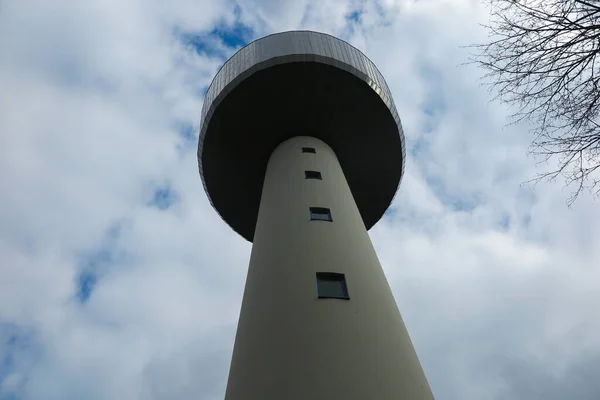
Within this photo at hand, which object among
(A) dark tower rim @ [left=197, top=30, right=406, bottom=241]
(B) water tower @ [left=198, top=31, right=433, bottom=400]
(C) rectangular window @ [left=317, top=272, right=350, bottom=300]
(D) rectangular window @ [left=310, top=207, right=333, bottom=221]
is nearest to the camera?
(B) water tower @ [left=198, top=31, right=433, bottom=400]

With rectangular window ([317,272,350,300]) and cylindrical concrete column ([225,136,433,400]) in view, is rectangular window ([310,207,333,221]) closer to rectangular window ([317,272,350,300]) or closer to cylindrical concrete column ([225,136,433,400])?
cylindrical concrete column ([225,136,433,400])

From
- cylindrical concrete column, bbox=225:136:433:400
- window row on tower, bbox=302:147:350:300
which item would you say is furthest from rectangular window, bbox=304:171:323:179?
window row on tower, bbox=302:147:350:300

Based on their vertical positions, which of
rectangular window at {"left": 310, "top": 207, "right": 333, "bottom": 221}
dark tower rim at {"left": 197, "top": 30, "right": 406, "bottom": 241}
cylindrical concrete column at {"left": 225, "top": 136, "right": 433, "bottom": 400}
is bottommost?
cylindrical concrete column at {"left": 225, "top": 136, "right": 433, "bottom": 400}

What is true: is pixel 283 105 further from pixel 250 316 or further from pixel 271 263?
pixel 250 316

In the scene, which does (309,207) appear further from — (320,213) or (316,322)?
(316,322)

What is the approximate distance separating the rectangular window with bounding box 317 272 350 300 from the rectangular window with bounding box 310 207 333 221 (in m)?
2.04

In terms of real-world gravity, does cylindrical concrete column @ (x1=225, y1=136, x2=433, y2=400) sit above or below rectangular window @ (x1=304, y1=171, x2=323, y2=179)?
below

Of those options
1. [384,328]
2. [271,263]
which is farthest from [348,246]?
[384,328]

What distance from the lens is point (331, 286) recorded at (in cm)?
862

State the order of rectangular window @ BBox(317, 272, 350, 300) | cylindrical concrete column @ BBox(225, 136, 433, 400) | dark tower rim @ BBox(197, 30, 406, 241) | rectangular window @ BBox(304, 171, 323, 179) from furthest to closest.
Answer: dark tower rim @ BBox(197, 30, 406, 241) < rectangular window @ BBox(304, 171, 323, 179) < rectangular window @ BBox(317, 272, 350, 300) < cylindrical concrete column @ BBox(225, 136, 433, 400)

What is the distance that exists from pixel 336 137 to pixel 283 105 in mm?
2279

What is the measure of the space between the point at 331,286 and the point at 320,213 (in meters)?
2.61

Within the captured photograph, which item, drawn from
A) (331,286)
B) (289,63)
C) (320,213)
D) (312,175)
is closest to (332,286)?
(331,286)

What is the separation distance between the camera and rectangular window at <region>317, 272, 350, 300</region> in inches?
329
